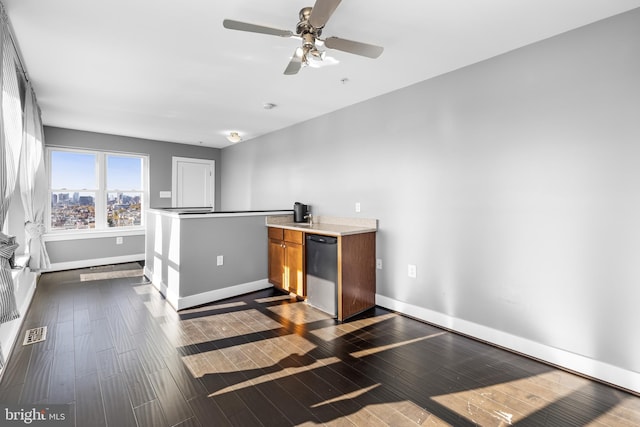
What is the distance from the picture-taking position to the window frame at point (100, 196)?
16.7 ft

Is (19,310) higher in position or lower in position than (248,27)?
lower

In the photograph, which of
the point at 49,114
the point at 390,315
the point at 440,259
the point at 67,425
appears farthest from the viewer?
the point at 49,114

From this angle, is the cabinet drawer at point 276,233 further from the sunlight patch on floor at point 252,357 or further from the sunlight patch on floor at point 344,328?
the sunlight patch on floor at point 252,357

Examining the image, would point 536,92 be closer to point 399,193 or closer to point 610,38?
point 610,38

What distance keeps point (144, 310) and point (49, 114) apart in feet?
10.9

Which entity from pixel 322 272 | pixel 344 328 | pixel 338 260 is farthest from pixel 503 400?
pixel 322 272

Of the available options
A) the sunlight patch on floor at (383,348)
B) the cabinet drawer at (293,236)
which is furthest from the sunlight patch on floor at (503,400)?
the cabinet drawer at (293,236)

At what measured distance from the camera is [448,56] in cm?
259

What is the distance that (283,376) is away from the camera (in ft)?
6.97

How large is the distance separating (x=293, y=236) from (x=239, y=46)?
2.14m

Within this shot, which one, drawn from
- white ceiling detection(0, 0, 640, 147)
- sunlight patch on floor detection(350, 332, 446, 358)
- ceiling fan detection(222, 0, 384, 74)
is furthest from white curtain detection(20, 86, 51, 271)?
sunlight patch on floor detection(350, 332, 446, 358)

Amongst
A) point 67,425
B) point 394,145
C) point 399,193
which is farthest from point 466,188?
point 67,425

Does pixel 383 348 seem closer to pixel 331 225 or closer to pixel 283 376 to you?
pixel 283 376

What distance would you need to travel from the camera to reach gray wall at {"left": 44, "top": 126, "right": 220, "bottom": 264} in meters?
5.11
